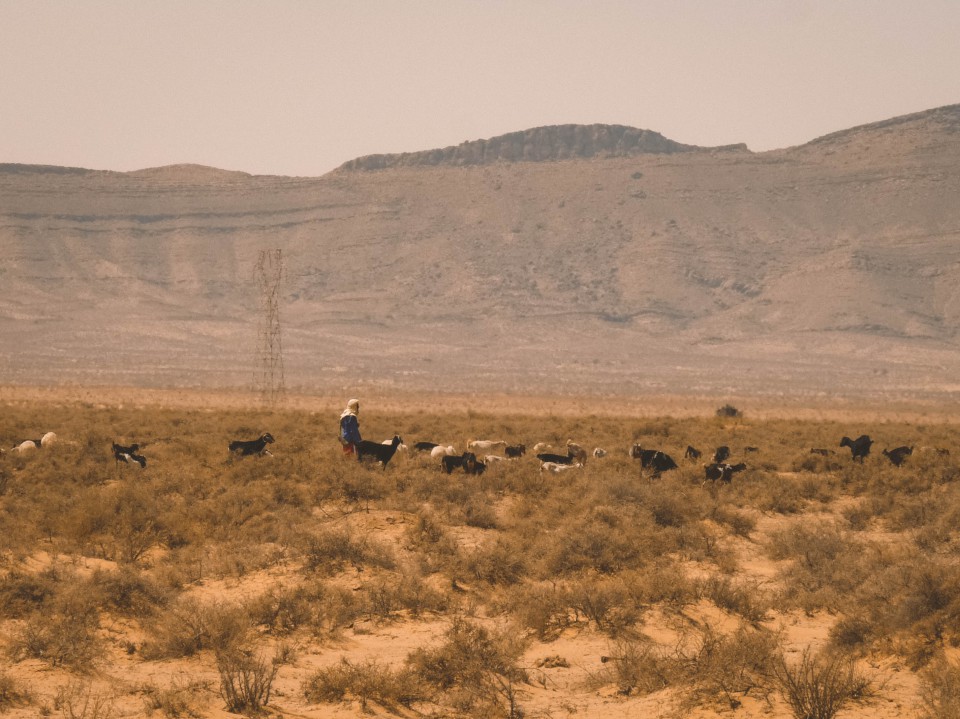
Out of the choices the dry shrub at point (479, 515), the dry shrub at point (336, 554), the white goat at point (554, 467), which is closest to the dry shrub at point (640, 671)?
the dry shrub at point (336, 554)

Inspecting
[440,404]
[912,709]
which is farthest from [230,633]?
[440,404]

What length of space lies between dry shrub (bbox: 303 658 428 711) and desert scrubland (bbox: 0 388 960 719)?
26mm

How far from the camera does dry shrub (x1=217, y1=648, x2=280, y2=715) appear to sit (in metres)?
7.87

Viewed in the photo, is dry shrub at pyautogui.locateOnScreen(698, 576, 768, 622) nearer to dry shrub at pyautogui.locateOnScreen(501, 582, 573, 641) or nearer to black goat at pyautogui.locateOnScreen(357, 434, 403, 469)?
dry shrub at pyautogui.locateOnScreen(501, 582, 573, 641)

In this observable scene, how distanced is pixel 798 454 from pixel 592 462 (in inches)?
210

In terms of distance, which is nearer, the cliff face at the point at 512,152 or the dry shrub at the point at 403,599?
the dry shrub at the point at 403,599

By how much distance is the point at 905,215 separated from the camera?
149 meters

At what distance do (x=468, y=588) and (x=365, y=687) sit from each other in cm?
380

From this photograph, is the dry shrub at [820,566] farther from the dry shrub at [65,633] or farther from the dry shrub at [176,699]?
the dry shrub at [65,633]

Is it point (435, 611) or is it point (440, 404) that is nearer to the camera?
point (435, 611)

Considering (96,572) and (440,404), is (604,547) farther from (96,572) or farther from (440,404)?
(440,404)

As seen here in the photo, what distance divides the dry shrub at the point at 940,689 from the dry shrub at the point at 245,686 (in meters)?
4.92

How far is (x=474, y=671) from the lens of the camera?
873 centimetres

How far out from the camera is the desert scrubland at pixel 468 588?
8281 millimetres
